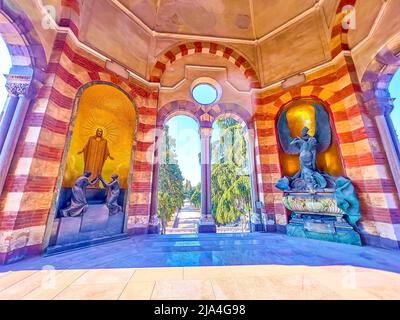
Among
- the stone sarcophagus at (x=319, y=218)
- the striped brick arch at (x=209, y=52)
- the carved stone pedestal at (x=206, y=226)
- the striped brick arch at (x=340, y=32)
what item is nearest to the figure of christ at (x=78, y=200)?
the carved stone pedestal at (x=206, y=226)

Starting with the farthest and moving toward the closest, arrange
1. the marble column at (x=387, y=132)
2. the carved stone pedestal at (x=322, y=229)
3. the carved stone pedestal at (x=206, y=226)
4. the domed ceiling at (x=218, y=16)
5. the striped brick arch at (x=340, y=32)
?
the domed ceiling at (x=218, y=16), the carved stone pedestal at (x=206, y=226), the striped brick arch at (x=340, y=32), the carved stone pedestal at (x=322, y=229), the marble column at (x=387, y=132)

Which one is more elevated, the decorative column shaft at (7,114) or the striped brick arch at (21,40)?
the striped brick arch at (21,40)

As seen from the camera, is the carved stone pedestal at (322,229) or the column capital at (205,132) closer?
the carved stone pedestal at (322,229)

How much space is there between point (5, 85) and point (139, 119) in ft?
10.2

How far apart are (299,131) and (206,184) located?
12.8 feet

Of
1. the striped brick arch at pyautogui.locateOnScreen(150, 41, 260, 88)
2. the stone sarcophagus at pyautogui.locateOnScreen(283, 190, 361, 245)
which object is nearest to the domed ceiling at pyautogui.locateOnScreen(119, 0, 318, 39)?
the striped brick arch at pyautogui.locateOnScreen(150, 41, 260, 88)

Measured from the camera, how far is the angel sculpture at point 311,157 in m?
4.76

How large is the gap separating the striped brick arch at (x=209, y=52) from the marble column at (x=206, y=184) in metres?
2.98

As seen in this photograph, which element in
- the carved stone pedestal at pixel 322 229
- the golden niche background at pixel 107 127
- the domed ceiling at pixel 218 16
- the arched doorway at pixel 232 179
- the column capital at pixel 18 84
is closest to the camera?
the column capital at pixel 18 84

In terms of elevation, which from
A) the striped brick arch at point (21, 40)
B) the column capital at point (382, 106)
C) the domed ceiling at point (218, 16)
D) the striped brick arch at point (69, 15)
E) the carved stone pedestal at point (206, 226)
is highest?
the domed ceiling at point (218, 16)

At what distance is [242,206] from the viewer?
541 inches

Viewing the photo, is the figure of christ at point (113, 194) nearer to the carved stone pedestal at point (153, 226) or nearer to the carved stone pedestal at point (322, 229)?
the carved stone pedestal at point (153, 226)

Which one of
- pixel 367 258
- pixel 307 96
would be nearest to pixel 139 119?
Result: pixel 307 96

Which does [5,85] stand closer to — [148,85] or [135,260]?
[148,85]
